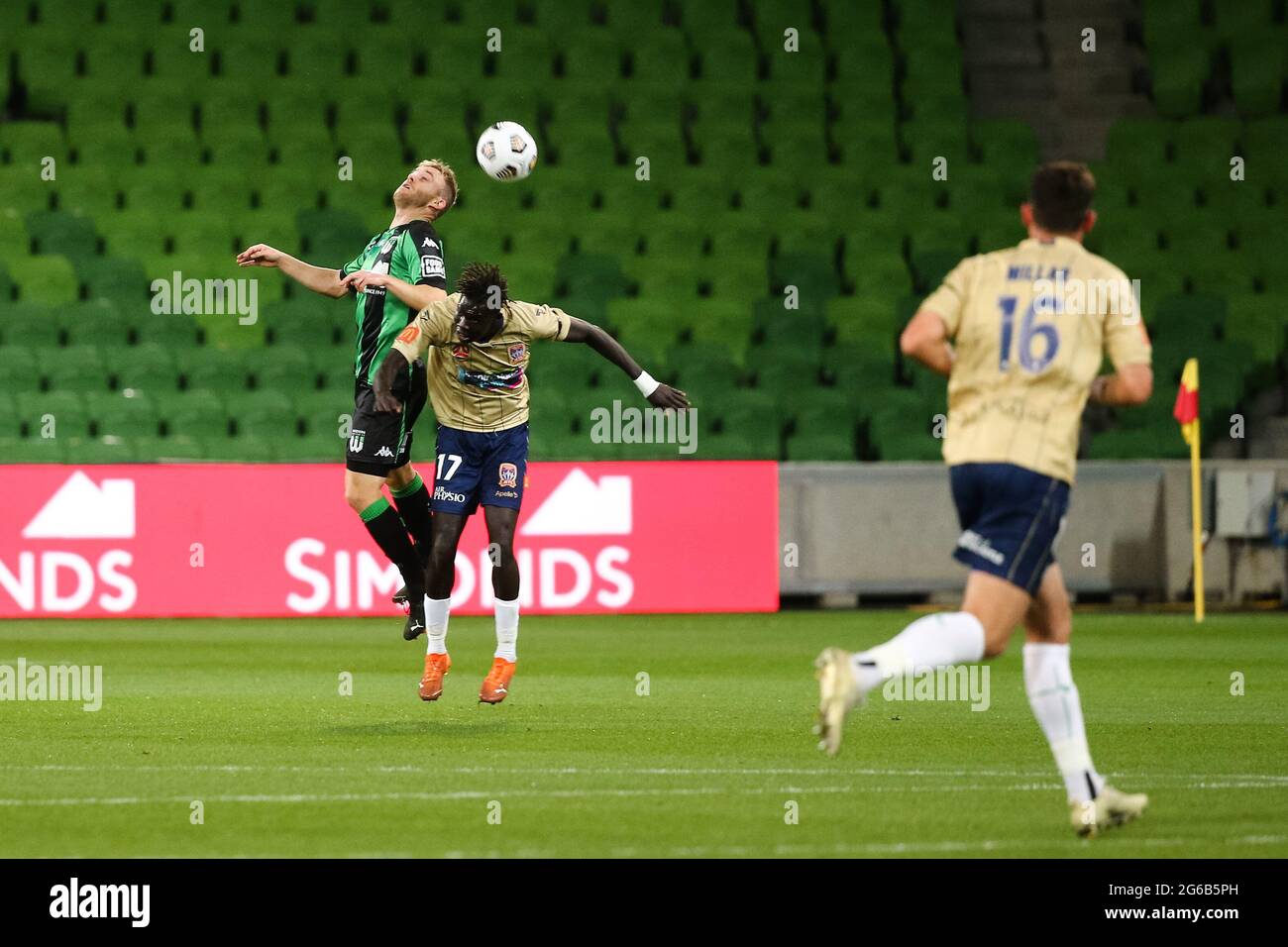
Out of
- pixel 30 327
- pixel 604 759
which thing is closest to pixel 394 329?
pixel 604 759

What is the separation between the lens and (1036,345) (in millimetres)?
6262

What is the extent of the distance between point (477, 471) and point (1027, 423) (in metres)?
4.14

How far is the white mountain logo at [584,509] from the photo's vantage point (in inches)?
666

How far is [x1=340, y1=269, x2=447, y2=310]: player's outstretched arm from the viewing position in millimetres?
10000

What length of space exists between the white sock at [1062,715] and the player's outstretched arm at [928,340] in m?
1.01

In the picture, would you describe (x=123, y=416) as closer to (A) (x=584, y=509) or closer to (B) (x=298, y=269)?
(A) (x=584, y=509)

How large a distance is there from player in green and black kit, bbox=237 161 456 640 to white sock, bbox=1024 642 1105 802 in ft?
14.8

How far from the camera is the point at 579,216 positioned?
20.7 m

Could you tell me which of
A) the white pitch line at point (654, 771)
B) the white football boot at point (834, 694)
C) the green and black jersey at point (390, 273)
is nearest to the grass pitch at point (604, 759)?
the white pitch line at point (654, 771)

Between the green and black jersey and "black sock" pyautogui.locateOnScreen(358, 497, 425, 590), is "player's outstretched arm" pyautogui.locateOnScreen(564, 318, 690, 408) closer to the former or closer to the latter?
the green and black jersey

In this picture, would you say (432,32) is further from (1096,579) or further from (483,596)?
(1096,579)

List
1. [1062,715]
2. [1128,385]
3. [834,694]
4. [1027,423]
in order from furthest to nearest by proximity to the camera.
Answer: [1062,715] → [1027,423] → [1128,385] → [834,694]

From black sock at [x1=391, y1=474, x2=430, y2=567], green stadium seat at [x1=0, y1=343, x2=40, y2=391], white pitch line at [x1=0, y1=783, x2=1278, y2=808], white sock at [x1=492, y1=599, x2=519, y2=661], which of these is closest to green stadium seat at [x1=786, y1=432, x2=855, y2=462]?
green stadium seat at [x1=0, y1=343, x2=40, y2=391]

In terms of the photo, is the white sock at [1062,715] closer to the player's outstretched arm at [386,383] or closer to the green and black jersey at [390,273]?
the player's outstretched arm at [386,383]
